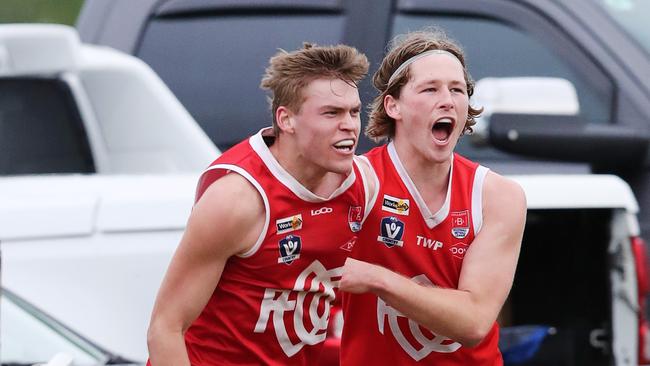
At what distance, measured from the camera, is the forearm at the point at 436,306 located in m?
4.04

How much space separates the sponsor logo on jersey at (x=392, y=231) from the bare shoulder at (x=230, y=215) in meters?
0.38

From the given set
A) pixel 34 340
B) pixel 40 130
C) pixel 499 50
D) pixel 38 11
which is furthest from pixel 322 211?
pixel 38 11

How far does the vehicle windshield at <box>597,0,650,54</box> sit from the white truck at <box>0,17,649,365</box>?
0.86 m

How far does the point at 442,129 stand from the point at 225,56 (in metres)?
3.37

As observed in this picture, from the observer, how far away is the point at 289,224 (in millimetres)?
4184

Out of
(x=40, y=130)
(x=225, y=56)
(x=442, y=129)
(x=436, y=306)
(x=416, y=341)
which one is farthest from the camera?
(x=225, y=56)

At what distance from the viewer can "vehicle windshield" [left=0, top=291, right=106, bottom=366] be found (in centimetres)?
479

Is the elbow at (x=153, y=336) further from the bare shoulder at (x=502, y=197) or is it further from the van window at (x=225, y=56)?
the van window at (x=225, y=56)

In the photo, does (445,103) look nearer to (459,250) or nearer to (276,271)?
(459,250)

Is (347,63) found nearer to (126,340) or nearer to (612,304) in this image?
(126,340)

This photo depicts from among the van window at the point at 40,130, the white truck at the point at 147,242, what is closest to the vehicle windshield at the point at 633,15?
the white truck at the point at 147,242

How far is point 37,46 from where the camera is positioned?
6.13 meters

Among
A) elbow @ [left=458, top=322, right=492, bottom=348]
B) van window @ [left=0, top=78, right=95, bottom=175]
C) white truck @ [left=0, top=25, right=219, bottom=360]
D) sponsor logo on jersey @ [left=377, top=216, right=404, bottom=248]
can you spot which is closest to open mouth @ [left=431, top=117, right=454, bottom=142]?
sponsor logo on jersey @ [left=377, top=216, right=404, bottom=248]

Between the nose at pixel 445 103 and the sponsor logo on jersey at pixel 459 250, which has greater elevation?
the nose at pixel 445 103
